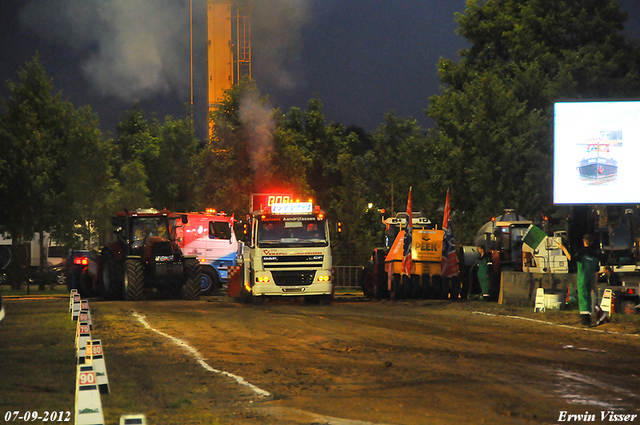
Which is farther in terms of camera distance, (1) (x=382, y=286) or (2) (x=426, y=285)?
(1) (x=382, y=286)

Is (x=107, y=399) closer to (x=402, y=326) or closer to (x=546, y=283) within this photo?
(x=402, y=326)

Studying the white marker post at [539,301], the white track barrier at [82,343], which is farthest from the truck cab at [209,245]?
the white track barrier at [82,343]

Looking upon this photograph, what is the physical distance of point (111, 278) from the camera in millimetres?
26359

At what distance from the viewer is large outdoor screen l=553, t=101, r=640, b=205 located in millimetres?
23797

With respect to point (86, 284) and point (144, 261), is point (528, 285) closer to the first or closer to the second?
point (144, 261)

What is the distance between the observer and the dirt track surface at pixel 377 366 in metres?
8.12

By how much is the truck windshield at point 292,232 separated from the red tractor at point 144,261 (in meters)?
3.78

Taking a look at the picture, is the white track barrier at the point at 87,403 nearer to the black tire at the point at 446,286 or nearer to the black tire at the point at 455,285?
the black tire at the point at 446,286

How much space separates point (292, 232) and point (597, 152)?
29.8 feet

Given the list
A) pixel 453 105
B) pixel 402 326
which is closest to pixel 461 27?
pixel 453 105

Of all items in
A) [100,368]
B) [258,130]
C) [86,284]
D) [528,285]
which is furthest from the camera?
[258,130]

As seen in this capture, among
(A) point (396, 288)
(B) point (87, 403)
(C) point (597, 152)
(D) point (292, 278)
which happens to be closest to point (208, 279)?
(A) point (396, 288)

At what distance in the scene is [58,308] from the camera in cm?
2253

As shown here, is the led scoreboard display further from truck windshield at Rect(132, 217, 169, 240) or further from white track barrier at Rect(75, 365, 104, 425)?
white track barrier at Rect(75, 365, 104, 425)
